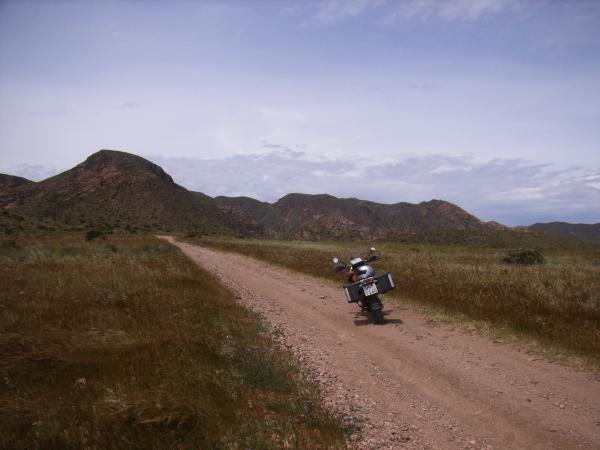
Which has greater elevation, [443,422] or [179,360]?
[179,360]

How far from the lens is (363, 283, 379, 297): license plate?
982cm

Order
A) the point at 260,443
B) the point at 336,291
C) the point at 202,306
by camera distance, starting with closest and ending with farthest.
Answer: the point at 260,443, the point at 202,306, the point at 336,291

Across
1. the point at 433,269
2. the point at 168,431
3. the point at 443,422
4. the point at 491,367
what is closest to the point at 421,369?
the point at 491,367

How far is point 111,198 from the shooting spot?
11306 cm

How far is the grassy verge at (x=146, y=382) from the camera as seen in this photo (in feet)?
12.8

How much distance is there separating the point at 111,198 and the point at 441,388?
12365cm

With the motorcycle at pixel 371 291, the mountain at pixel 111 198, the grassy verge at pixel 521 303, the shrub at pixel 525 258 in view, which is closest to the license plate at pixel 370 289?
the motorcycle at pixel 371 291

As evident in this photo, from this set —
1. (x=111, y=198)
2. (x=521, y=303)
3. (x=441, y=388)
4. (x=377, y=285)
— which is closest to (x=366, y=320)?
(x=377, y=285)

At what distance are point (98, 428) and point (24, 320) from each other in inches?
202

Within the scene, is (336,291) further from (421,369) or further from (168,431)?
(168,431)

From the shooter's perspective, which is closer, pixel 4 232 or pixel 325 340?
pixel 325 340

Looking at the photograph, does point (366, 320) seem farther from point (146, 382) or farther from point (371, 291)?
point (146, 382)

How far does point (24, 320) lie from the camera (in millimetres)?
7547

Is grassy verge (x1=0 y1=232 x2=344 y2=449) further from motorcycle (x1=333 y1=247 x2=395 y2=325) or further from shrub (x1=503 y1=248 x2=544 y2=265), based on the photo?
shrub (x1=503 y1=248 x2=544 y2=265)
